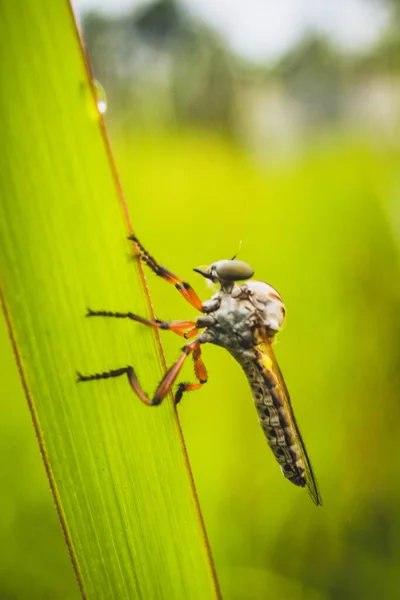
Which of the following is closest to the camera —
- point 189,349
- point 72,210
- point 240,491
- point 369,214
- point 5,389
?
point 72,210

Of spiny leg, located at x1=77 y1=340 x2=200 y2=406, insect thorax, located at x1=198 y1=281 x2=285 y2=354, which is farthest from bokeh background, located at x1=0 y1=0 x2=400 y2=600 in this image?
spiny leg, located at x1=77 y1=340 x2=200 y2=406

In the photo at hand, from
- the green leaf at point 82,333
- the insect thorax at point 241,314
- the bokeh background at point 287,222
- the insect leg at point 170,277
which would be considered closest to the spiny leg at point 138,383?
the green leaf at point 82,333

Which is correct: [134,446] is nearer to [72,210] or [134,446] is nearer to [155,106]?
[72,210]

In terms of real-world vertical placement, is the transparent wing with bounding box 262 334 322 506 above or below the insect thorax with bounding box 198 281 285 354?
below

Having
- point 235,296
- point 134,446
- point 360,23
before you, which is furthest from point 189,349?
point 360,23

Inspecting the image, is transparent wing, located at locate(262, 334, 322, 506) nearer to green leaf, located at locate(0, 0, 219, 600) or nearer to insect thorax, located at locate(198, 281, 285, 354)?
insect thorax, located at locate(198, 281, 285, 354)

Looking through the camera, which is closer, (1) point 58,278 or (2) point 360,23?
(1) point 58,278

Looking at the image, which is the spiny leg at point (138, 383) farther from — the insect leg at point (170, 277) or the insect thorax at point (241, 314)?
the insect thorax at point (241, 314)
